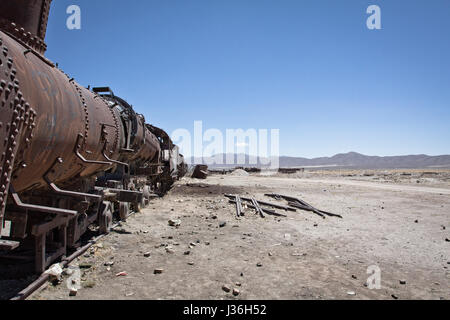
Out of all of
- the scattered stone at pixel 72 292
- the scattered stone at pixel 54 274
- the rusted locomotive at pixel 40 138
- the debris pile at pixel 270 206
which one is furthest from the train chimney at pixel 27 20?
the debris pile at pixel 270 206

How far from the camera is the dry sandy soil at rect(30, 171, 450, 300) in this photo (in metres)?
4.18

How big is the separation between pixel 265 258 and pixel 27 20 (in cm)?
543

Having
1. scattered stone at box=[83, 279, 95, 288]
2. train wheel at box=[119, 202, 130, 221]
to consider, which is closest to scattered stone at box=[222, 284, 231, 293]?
scattered stone at box=[83, 279, 95, 288]

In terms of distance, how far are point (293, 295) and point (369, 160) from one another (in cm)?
21503

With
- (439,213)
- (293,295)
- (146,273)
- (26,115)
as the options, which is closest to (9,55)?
(26,115)

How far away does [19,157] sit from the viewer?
284 cm

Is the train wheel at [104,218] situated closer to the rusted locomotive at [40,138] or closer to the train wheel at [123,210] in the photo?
the rusted locomotive at [40,138]

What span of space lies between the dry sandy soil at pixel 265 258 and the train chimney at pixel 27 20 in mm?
3293

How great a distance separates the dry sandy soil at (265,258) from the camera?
4.18 metres

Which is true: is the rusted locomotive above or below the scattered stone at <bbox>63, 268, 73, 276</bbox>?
above

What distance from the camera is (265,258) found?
5.61 metres

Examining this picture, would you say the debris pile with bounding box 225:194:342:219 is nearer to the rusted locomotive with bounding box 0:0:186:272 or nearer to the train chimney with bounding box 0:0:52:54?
the rusted locomotive with bounding box 0:0:186:272

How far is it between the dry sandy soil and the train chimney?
10.8 ft

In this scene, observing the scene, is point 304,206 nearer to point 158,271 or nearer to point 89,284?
point 158,271
